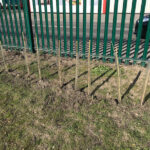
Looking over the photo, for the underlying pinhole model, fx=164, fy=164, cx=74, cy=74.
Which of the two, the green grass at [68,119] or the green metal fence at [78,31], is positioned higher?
the green metal fence at [78,31]

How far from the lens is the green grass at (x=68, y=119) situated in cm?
231

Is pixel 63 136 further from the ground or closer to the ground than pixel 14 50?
closer to the ground

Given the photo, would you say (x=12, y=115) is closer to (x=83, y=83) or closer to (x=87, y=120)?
(x=87, y=120)

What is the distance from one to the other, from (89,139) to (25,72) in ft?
8.69

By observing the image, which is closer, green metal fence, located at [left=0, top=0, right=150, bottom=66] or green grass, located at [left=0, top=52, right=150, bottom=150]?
green grass, located at [left=0, top=52, right=150, bottom=150]

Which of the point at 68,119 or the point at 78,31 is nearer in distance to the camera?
the point at 68,119

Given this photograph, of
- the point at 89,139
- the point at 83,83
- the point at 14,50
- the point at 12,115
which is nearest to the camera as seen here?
the point at 89,139

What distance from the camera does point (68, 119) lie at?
8.95 ft

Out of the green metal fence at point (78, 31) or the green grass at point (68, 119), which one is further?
the green metal fence at point (78, 31)

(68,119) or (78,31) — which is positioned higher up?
(78,31)

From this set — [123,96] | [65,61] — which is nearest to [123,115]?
[123,96]

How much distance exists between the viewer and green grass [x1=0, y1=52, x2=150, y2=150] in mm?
2314

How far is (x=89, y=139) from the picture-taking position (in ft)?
7.72

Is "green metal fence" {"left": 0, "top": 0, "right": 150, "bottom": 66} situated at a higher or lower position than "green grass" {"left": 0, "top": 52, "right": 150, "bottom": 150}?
higher
